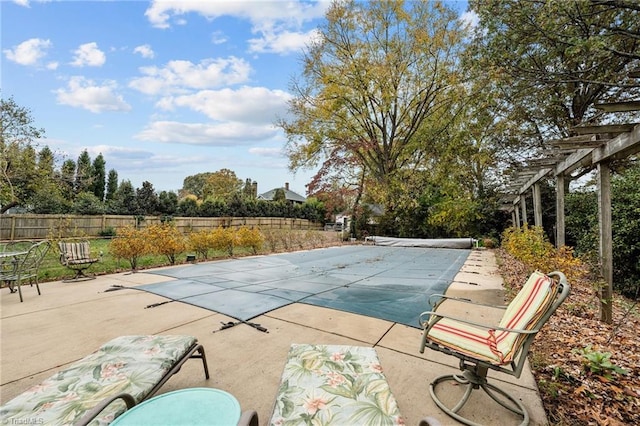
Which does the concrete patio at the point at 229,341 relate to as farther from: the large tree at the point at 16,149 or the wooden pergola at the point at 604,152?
the large tree at the point at 16,149

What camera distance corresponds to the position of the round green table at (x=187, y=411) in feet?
4.08

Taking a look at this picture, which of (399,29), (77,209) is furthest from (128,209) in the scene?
(399,29)

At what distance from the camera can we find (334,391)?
1.61 meters

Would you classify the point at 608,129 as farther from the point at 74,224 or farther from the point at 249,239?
the point at 74,224

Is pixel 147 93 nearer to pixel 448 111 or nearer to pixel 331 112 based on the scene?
pixel 331 112

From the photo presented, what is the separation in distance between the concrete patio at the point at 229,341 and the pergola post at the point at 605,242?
Result: 119cm

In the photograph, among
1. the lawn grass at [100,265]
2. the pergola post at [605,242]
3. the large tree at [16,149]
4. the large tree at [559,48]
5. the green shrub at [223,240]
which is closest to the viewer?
the pergola post at [605,242]

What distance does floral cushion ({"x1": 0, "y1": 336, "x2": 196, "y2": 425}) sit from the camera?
132 centimetres

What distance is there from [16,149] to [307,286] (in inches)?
574

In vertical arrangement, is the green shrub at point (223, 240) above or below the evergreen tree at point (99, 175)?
below

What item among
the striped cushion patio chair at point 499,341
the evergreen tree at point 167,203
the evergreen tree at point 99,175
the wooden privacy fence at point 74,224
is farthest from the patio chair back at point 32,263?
the evergreen tree at point 99,175

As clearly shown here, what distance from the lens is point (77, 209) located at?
1554cm

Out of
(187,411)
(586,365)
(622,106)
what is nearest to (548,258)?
(622,106)

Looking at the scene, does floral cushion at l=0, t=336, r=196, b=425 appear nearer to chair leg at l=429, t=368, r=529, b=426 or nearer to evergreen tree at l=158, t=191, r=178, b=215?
chair leg at l=429, t=368, r=529, b=426
